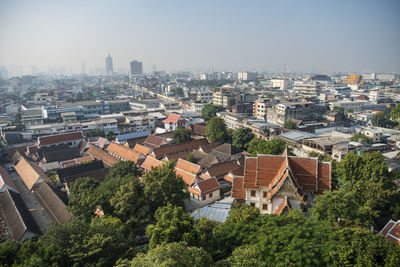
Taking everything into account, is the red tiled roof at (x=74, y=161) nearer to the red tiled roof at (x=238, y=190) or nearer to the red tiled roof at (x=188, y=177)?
the red tiled roof at (x=188, y=177)

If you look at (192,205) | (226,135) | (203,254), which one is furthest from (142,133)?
(203,254)

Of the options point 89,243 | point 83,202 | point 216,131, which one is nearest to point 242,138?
point 216,131

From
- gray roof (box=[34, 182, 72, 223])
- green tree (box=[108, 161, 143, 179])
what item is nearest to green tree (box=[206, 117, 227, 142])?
green tree (box=[108, 161, 143, 179])

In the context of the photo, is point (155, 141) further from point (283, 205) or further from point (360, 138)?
point (360, 138)

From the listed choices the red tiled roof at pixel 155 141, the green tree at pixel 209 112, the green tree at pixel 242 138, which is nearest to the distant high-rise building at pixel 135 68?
the green tree at pixel 209 112

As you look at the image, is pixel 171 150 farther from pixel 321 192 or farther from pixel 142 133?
pixel 321 192
